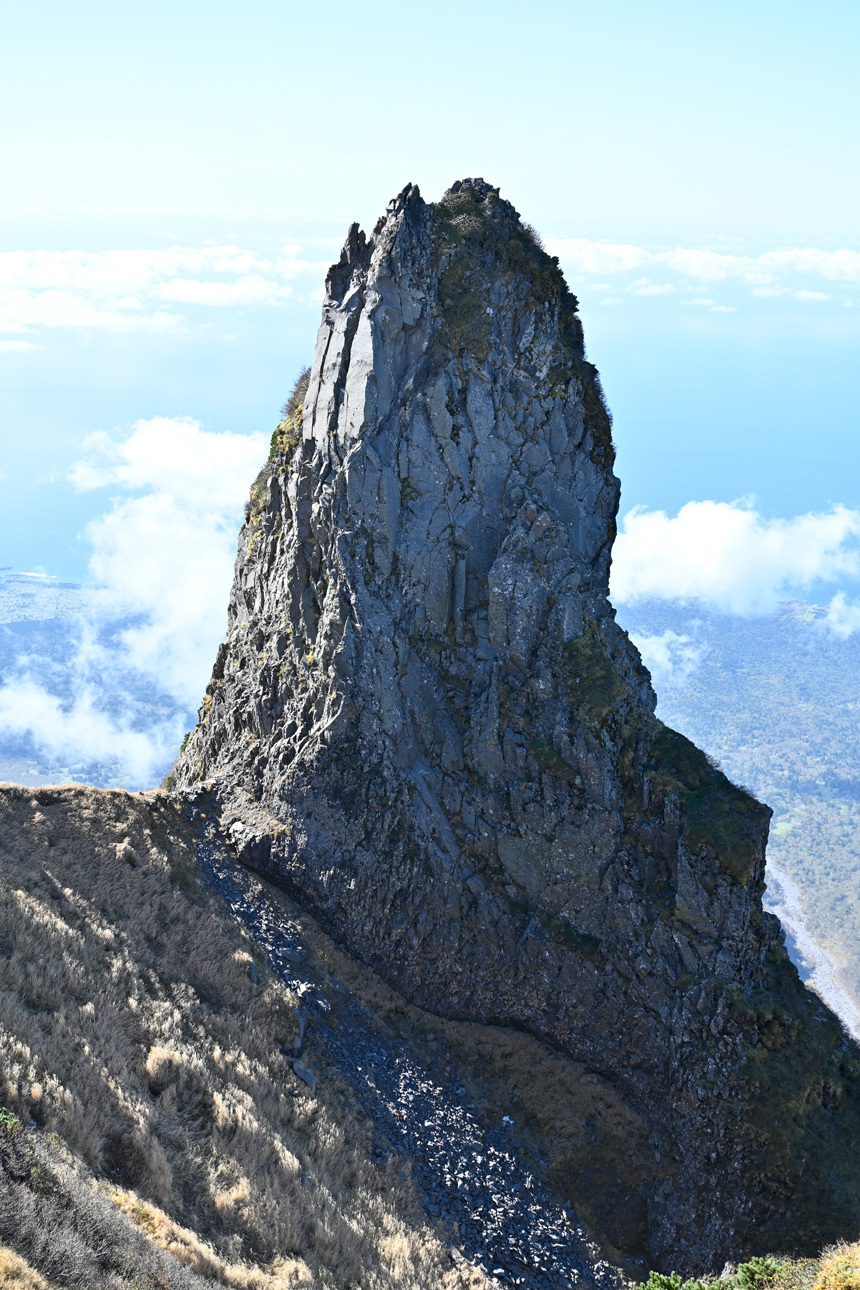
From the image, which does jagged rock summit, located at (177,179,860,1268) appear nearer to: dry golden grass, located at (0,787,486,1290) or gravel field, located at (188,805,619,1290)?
gravel field, located at (188,805,619,1290)

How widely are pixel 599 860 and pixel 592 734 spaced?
14.9ft

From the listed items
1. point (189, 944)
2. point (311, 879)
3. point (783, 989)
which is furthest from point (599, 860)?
point (189, 944)

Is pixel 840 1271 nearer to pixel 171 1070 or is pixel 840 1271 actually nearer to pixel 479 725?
pixel 171 1070

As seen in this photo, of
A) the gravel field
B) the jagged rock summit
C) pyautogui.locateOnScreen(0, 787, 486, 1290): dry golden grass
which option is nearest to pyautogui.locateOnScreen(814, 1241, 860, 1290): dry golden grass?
the gravel field

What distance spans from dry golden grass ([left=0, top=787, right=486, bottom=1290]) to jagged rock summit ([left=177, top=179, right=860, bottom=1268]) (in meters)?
4.64

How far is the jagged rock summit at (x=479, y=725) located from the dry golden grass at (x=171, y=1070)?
4.64m

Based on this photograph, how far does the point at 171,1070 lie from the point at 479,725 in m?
15.3

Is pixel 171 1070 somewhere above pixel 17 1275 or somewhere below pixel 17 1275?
above

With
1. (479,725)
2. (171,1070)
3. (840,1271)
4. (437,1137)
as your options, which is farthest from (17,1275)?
(479,725)

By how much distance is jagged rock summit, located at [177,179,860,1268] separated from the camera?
30594mm

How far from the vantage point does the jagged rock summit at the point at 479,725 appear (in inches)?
1204

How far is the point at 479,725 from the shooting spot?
32.2 meters

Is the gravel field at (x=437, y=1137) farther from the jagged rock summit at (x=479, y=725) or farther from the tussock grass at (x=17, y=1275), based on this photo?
the tussock grass at (x=17, y=1275)

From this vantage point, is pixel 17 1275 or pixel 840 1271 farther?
pixel 840 1271
